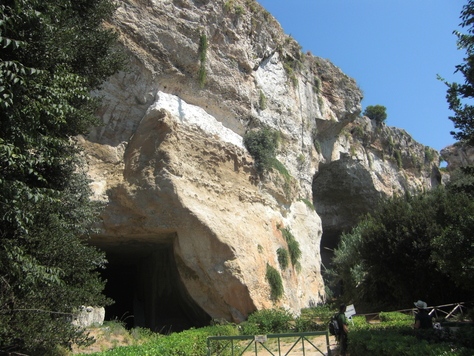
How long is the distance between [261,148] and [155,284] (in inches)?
313

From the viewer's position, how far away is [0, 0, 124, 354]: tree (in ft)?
18.9

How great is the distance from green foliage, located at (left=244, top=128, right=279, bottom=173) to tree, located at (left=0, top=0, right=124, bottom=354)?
749 centimetres

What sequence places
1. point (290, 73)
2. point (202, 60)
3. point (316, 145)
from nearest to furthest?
point (202, 60)
point (290, 73)
point (316, 145)

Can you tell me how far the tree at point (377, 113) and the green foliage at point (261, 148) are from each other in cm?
1562

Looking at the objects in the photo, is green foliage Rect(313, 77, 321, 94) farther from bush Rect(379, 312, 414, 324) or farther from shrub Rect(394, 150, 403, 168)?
bush Rect(379, 312, 414, 324)

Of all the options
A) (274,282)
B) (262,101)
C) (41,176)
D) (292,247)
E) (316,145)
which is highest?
(262,101)

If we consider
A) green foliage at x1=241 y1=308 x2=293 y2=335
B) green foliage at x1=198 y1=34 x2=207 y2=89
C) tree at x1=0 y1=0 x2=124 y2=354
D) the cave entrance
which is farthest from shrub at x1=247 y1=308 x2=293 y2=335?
green foliage at x1=198 y1=34 x2=207 y2=89

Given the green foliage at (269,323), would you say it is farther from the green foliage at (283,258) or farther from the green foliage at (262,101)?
the green foliage at (262,101)

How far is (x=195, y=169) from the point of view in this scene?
13.5 metres

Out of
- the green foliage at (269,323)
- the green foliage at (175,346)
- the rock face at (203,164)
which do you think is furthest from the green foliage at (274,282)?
the green foliage at (175,346)

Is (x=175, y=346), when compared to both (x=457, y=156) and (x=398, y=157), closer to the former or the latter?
(x=398, y=157)

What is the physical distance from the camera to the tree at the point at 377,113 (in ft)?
94.0

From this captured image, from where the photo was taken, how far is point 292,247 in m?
15.4

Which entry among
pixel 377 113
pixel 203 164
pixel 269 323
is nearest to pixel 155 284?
pixel 203 164
